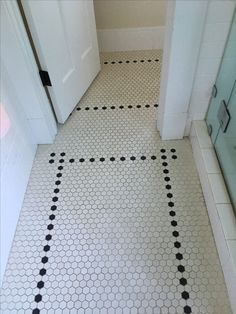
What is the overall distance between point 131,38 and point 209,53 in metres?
1.09

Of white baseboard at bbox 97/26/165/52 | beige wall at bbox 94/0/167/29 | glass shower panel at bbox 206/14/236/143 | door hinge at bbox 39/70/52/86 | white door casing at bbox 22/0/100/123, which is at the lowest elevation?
glass shower panel at bbox 206/14/236/143

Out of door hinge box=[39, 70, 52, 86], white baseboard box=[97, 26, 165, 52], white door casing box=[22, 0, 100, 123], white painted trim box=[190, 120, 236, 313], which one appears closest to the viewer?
white painted trim box=[190, 120, 236, 313]

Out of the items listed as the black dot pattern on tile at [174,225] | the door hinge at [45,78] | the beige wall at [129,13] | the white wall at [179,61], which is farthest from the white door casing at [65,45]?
the black dot pattern on tile at [174,225]

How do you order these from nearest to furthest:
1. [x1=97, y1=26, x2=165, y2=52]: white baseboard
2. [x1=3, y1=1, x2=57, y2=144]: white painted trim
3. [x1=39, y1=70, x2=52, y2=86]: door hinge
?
[x1=3, y1=1, x2=57, y2=144]: white painted trim
[x1=39, y1=70, x2=52, y2=86]: door hinge
[x1=97, y1=26, x2=165, y2=52]: white baseboard

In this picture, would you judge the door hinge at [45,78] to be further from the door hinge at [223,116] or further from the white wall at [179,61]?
the door hinge at [223,116]

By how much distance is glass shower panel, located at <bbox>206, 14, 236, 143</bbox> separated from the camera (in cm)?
116

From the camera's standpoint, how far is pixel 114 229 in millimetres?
1272

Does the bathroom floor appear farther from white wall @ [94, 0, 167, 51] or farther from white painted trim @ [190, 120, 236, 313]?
white wall @ [94, 0, 167, 51]

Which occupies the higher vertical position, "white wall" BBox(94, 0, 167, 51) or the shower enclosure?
"white wall" BBox(94, 0, 167, 51)

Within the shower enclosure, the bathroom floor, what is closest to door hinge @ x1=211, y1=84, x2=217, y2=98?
the shower enclosure

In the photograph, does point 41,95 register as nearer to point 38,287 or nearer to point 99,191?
point 99,191

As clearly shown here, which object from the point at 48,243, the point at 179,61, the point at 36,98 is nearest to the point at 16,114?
the point at 36,98

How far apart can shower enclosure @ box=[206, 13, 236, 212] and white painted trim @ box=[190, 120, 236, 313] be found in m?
0.03

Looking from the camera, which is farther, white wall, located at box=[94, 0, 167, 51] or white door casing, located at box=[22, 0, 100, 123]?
white wall, located at box=[94, 0, 167, 51]
